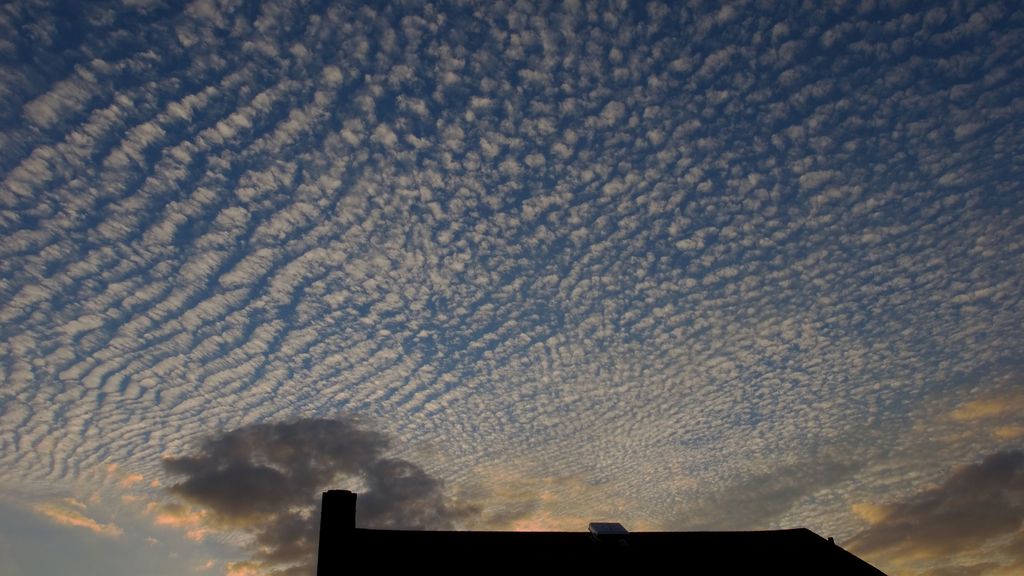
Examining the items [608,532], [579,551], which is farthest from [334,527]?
[608,532]

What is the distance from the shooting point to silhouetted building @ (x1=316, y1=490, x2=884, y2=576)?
1688 cm

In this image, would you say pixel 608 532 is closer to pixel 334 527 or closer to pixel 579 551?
pixel 579 551

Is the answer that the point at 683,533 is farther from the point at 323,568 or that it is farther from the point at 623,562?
the point at 323,568

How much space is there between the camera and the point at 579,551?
18.5 meters

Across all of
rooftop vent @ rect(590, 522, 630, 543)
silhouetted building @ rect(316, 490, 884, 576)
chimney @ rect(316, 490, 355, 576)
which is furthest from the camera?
rooftop vent @ rect(590, 522, 630, 543)

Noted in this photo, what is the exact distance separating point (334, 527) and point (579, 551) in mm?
7115

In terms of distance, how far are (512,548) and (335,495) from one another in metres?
5.27

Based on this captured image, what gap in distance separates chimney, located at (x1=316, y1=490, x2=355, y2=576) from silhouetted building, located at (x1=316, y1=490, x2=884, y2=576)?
0.08 ft

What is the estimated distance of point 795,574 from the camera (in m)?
18.6

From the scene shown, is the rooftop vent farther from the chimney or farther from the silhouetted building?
the chimney

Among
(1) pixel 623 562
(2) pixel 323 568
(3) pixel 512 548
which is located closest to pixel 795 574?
(1) pixel 623 562

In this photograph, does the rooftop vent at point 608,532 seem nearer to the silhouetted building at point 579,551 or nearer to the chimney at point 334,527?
the silhouetted building at point 579,551

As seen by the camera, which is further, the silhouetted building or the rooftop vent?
the rooftop vent

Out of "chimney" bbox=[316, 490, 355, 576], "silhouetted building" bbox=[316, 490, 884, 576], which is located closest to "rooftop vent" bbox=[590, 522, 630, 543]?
"silhouetted building" bbox=[316, 490, 884, 576]
